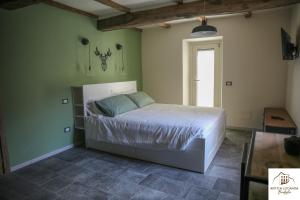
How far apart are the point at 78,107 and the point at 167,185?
7.12 feet

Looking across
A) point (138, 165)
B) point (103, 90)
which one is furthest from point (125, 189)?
point (103, 90)

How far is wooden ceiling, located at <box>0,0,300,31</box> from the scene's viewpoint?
2.80 metres

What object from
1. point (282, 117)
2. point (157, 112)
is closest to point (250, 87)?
point (282, 117)

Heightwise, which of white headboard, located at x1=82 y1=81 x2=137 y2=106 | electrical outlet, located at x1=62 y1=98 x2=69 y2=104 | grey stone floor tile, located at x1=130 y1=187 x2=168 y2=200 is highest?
white headboard, located at x1=82 y1=81 x2=137 y2=106

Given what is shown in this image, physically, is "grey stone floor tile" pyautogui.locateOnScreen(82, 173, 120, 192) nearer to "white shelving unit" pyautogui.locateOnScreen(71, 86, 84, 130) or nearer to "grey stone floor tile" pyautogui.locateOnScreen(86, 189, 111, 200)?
"grey stone floor tile" pyautogui.locateOnScreen(86, 189, 111, 200)

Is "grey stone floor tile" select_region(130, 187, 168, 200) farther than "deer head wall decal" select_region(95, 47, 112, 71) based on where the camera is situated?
No

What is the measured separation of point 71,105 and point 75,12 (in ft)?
5.36

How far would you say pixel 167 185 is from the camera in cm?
251

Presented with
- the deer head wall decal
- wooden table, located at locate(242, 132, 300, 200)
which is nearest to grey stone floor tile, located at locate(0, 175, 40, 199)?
wooden table, located at locate(242, 132, 300, 200)

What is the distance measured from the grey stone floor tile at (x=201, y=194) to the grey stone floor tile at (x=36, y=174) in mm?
1770

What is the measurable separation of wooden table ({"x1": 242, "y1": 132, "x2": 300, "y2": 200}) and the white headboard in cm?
272

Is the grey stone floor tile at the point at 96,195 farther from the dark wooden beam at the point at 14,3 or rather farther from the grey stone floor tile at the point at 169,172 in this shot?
the dark wooden beam at the point at 14,3

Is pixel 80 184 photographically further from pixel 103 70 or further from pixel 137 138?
pixel 103 70

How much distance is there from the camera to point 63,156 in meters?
3.41
